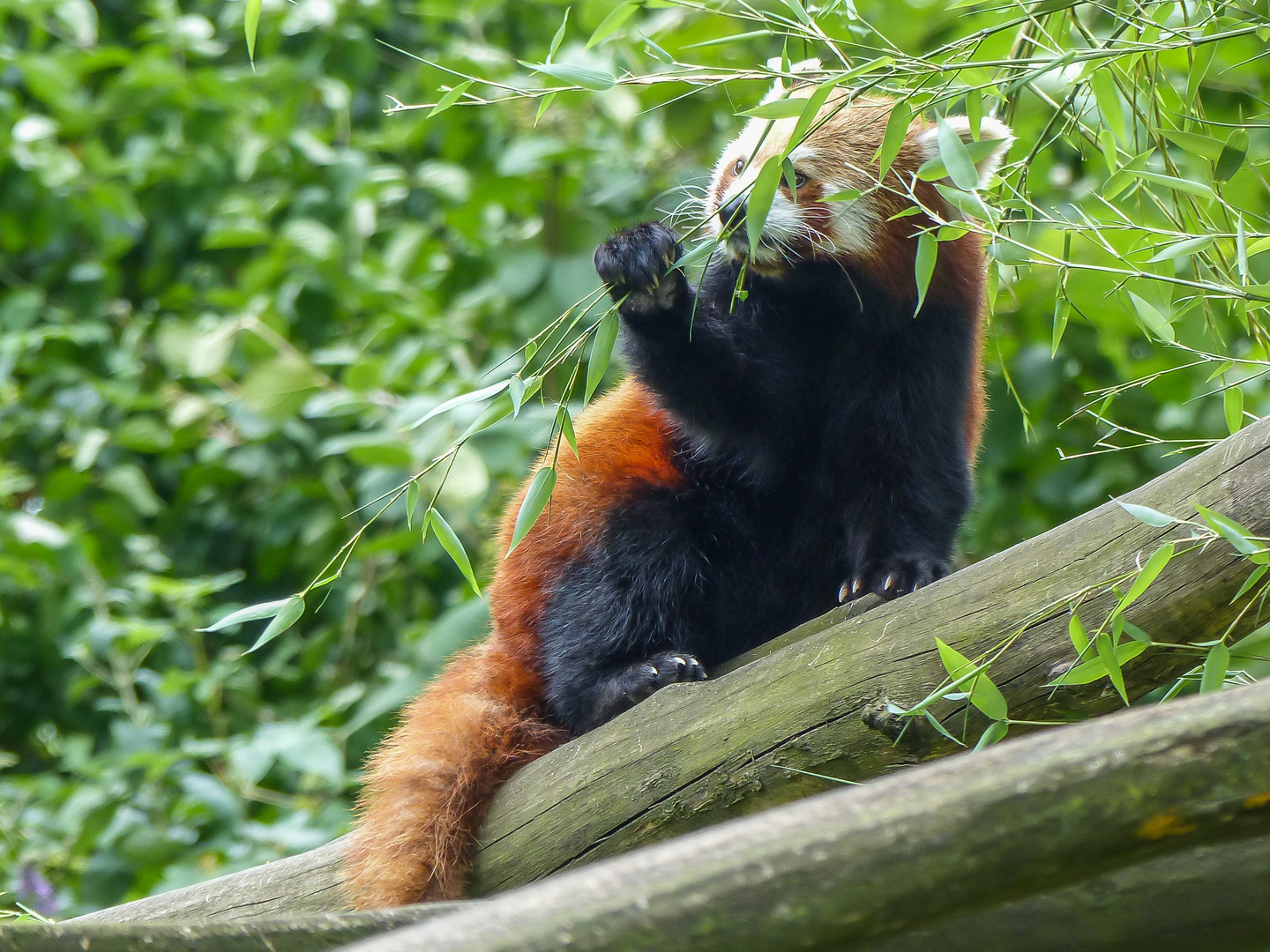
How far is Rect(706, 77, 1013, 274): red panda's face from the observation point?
199 centimetres

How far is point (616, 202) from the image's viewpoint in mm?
3555

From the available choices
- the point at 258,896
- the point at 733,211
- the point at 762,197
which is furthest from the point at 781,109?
the point at 258,896

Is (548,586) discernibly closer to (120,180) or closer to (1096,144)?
(1096,144)

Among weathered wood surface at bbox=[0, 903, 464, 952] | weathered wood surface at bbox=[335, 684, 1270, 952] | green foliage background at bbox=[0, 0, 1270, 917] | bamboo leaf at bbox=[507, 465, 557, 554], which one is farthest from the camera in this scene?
green foliage background at bbox=[0, 0, 1270, 917]

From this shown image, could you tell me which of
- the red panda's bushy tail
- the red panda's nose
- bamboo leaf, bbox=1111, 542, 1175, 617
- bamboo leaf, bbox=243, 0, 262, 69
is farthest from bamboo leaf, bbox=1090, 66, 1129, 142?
the red panda's bushy tail

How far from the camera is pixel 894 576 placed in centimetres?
187

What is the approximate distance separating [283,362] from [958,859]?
2.84m

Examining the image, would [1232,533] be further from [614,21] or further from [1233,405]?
[614,21]

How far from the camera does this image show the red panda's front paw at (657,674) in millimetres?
1874

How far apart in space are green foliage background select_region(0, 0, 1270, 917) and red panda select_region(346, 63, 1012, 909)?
23.0 inches

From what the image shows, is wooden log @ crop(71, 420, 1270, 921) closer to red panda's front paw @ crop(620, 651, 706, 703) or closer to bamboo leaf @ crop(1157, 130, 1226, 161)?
red panda's front paw @ crop(620, 651, 706, 703)

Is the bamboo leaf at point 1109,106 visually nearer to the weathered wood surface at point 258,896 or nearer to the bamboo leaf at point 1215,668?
the bamboo leaf at point 1215,668

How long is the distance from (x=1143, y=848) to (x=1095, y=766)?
8 centimetres

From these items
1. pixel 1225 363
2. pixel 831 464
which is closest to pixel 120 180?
pixel 831 464
